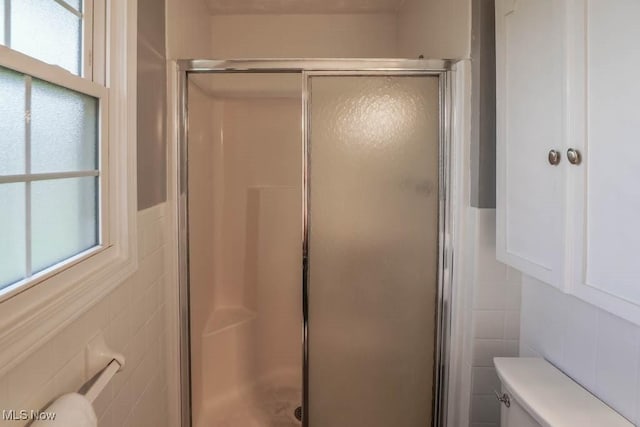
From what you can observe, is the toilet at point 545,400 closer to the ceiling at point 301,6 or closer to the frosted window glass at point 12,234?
the frosted window glass at point 12,234

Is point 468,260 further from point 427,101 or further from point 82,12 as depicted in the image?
point 82,12

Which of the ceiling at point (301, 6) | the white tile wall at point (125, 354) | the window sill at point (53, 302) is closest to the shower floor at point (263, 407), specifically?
the white tile wall at point (125, 354)

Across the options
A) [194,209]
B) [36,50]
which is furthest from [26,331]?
[194,209]

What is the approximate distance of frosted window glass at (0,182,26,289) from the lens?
2.30 feet

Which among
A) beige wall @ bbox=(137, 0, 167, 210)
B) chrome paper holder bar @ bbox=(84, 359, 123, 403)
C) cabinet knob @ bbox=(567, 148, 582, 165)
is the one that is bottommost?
chrome paper holder bar @ bbox=(84, 359, 123, 403)

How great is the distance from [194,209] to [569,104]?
1.58m

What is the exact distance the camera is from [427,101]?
162cm

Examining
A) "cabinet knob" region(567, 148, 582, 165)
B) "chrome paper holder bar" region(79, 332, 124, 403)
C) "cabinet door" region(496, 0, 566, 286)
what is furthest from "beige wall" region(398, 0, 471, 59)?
"chrome paper holder bar" region(79, 332, 124, 403)

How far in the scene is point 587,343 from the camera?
1.13 m

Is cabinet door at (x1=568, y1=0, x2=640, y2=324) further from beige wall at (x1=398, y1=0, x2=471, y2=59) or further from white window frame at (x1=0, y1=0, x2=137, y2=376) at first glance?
white window frame at (x1=0, y1=0, x2=137, y2=376)

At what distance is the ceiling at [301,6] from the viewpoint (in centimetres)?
227

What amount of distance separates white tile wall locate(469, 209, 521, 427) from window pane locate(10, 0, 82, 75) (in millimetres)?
1438

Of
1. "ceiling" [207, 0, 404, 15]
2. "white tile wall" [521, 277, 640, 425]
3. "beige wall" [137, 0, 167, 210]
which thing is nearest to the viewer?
"white tile wall" [521, 277, 640, 425]

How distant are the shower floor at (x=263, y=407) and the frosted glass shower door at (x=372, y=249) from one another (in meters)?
0.61
